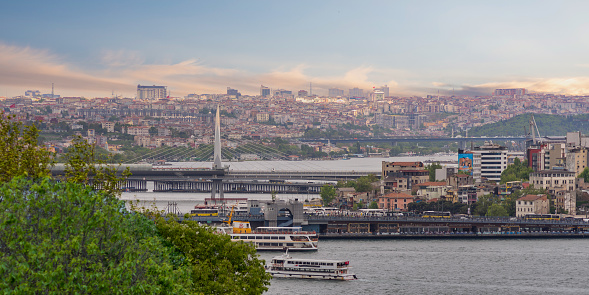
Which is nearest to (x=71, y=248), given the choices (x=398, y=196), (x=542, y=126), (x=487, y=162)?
(x=398, y=196)

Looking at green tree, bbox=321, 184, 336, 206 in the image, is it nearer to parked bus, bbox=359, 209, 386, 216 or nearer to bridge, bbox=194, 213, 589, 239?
parked bus, bbox=359, 209, 386, 216

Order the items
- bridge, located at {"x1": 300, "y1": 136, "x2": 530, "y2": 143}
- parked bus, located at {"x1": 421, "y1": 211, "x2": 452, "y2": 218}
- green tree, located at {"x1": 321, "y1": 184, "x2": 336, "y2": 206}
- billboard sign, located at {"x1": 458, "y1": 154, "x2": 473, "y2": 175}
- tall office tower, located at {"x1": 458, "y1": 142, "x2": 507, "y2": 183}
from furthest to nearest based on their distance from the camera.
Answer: bridge, located at {"x1": 300, "y1": 136, "x2": 530, "y2": 143}, tall office tower, located at {"x1": 458, "y1": 142, "x2": 507, "y2": 183}, billboard sign, located at {"x1": 458, "y1": 154, "x2": 473, "y2": 175}, green tree, located at {"x1": 321, "y1": 184, "x2": 336, "y2": 206}, parked bus, located at {"x1": 421, "y1": 211, "x2": 452, "y2": 218}

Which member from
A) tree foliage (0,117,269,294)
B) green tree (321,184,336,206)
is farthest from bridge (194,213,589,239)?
tree foliage (0,117,269,294)

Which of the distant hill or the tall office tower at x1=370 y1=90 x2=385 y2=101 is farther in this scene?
the tall office tower at x1=370 y1=90 x2=385 y2=101

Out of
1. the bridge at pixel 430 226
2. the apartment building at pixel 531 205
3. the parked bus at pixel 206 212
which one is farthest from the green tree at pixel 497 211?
the parked bus at pixel 206 212

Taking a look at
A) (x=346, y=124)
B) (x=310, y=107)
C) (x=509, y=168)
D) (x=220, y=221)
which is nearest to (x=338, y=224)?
(x=220, y=221)

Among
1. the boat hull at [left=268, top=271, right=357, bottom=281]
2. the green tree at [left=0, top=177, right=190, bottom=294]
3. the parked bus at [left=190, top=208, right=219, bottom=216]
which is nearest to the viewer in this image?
the green tree at [left=0, top=177, right=190, bottom=294]

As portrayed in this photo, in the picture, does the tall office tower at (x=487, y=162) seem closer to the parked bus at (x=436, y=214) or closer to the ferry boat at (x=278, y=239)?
the parked bus at (x=436, y=214)
